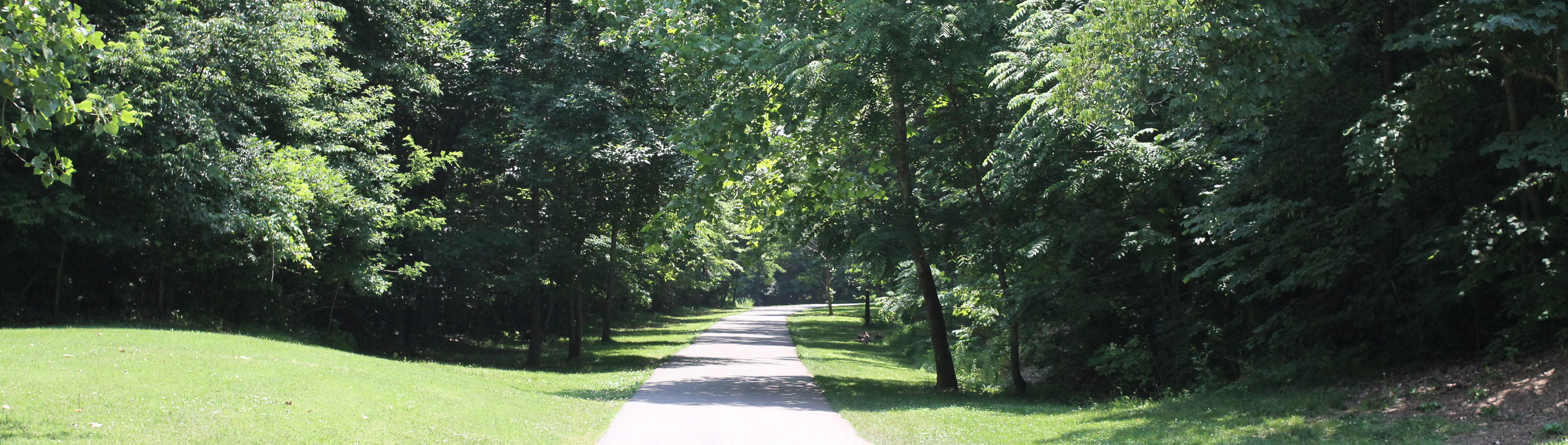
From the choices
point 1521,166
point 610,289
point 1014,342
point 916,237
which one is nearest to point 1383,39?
point 1521,166

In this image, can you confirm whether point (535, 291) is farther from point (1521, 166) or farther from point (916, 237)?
point (1521, 166)

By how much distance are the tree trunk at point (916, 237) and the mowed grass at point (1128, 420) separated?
67 centimetres

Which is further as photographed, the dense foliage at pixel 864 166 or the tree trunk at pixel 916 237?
the tree trunk at pixel 916 237

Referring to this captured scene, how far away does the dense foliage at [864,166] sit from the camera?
27.9 ft

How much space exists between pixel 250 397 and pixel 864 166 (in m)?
9.80

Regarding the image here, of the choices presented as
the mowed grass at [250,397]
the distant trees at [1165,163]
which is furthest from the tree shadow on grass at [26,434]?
the distant trees at [1165,163]

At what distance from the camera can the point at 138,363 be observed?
38.0 feet

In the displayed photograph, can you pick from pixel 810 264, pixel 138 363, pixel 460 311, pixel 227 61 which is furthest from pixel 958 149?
pixel 810 264

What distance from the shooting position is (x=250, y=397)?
9852 millimetres

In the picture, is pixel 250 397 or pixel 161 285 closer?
pixel 250 397

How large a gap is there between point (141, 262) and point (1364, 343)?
2138 centimetres

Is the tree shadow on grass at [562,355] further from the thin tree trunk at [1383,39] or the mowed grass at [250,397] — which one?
the thin tree trunk at [1383,39]

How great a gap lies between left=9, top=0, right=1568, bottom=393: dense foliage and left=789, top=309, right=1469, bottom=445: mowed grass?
1270 millimetres

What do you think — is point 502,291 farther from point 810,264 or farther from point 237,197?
point 810,264
